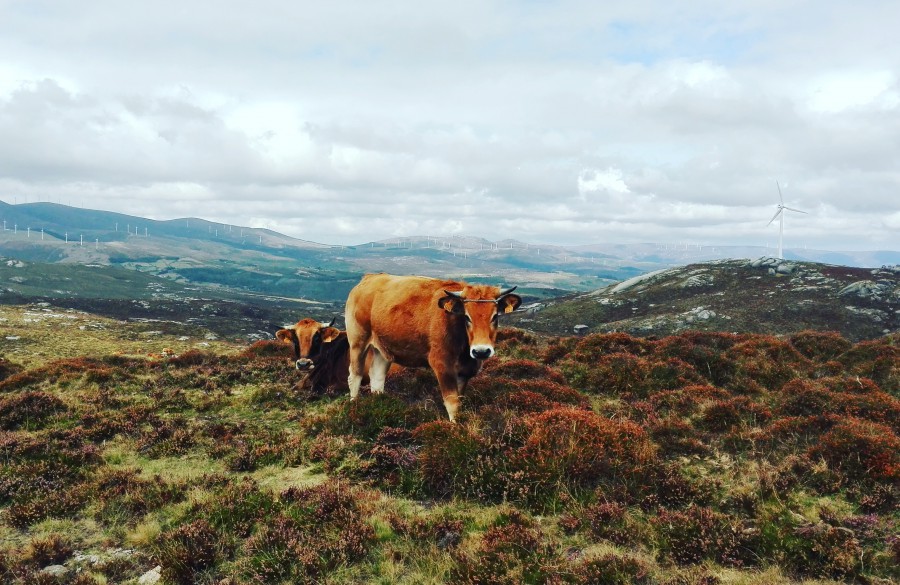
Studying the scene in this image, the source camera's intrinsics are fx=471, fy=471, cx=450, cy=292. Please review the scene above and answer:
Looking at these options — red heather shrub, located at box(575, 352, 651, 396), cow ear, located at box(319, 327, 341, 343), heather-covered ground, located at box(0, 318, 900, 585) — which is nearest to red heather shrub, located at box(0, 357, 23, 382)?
heather-covered ground, located at box(0, 318, 900, 585)

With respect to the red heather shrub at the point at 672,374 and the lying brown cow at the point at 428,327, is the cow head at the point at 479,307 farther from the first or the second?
the red heather shrub at the point at 672,374

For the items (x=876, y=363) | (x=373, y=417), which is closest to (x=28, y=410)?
(x=373, y=417)

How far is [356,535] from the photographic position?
235 inches

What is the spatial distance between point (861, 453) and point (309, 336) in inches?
483

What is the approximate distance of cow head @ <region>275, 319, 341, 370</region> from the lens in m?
13.6

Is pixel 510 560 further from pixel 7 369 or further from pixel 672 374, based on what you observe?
pixel 7 369

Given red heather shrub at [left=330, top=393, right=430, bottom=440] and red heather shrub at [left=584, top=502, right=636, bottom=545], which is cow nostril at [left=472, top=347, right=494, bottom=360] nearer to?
red heather shrub at [left=330, top=393, right=430, bottom=440]

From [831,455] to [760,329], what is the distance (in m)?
57.5

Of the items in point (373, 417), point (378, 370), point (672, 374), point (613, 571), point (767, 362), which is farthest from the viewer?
point (767, 362)

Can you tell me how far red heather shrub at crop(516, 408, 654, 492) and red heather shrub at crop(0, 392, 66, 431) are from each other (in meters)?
11.9

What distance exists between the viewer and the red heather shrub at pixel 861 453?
6.79 m

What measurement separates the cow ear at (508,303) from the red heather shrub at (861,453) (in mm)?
5475

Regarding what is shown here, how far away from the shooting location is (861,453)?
7219mm

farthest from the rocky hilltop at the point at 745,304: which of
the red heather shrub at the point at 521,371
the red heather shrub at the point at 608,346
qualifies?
the red heather shrub at the point at 521,371
